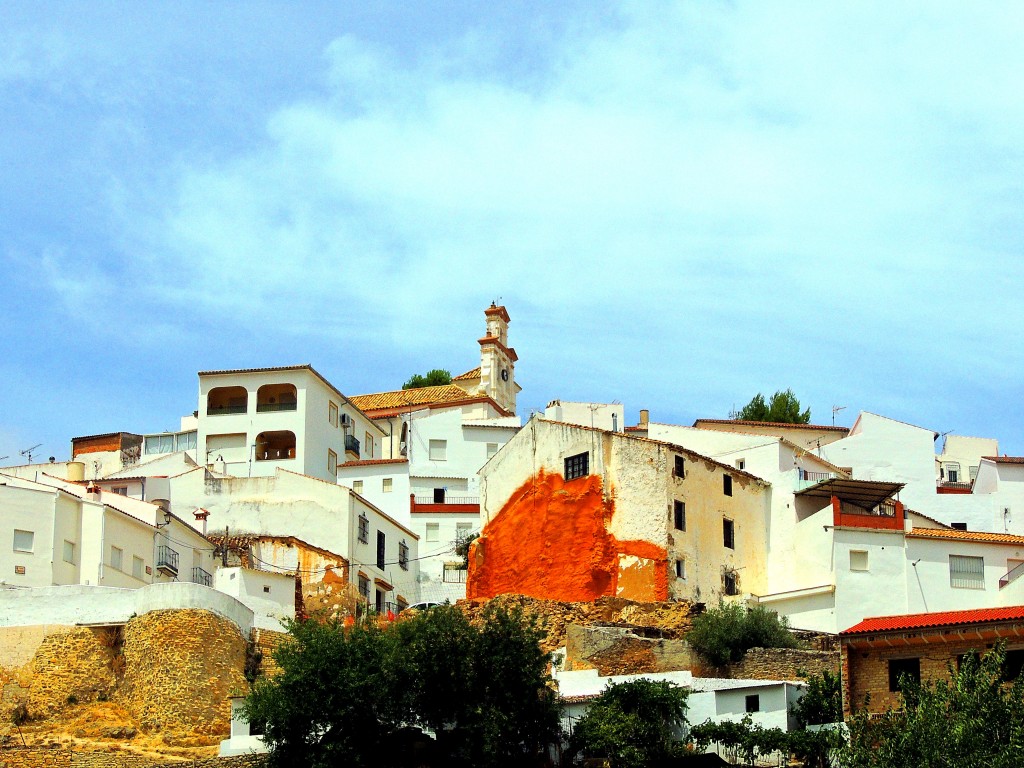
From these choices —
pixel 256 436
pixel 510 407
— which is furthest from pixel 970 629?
pixel 510 407

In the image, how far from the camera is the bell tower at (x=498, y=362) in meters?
118

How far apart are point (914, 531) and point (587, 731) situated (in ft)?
66.3

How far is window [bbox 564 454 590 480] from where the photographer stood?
64.9m

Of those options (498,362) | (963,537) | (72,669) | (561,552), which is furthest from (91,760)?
(498,362)

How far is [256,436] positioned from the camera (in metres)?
85.0

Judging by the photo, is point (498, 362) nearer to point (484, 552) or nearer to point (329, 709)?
point (484, 552)

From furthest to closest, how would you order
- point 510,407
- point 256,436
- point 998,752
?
point 510,407 → point 256,436 → point 998,752

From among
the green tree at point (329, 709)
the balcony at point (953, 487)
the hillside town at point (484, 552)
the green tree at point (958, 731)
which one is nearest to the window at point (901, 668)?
the hillside town at point (484, 552)

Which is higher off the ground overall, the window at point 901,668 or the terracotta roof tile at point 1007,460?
the terracotta roof tile at point 1007,460

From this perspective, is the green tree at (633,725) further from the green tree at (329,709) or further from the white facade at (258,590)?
the white facade at (258,590)

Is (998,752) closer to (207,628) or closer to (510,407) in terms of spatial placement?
(207,628)

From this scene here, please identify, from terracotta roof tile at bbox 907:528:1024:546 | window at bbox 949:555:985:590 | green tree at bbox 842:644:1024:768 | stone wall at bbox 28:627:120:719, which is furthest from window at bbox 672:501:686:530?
green tree at bbox 842:644:1024:768

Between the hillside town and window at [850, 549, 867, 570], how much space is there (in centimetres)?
9

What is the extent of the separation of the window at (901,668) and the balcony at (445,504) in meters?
37.3
